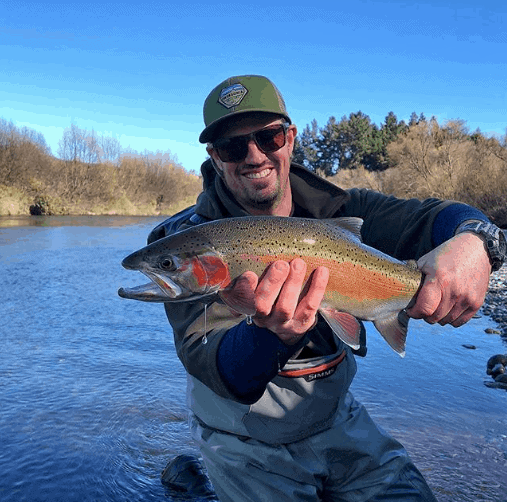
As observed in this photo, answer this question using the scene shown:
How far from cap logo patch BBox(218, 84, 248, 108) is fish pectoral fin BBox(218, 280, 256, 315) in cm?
139

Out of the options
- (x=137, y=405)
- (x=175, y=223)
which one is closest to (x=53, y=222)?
(x=137, y=405)

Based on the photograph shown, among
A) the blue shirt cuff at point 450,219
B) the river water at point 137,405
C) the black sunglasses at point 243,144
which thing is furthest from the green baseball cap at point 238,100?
the river water at point 137,405

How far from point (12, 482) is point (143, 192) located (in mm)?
57941

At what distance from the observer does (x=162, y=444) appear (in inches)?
168

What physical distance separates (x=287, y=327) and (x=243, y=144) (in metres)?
1.43

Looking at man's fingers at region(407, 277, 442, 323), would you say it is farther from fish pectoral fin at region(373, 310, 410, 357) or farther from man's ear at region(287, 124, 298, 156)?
man's ear at region(287, 124, 298, 156)

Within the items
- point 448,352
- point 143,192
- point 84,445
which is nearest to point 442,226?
point 84,445

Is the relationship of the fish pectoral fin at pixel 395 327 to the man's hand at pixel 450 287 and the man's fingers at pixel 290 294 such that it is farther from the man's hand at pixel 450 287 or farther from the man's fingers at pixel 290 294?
the man's fingers at pixel 290 294

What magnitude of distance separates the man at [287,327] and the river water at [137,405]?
1039 millimetres

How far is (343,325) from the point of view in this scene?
2.48 meters

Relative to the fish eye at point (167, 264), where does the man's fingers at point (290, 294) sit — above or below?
below

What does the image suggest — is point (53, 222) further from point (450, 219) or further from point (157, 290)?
point (157, 290)

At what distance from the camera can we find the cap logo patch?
3.24 meters

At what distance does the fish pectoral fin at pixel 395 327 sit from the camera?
104 inches
